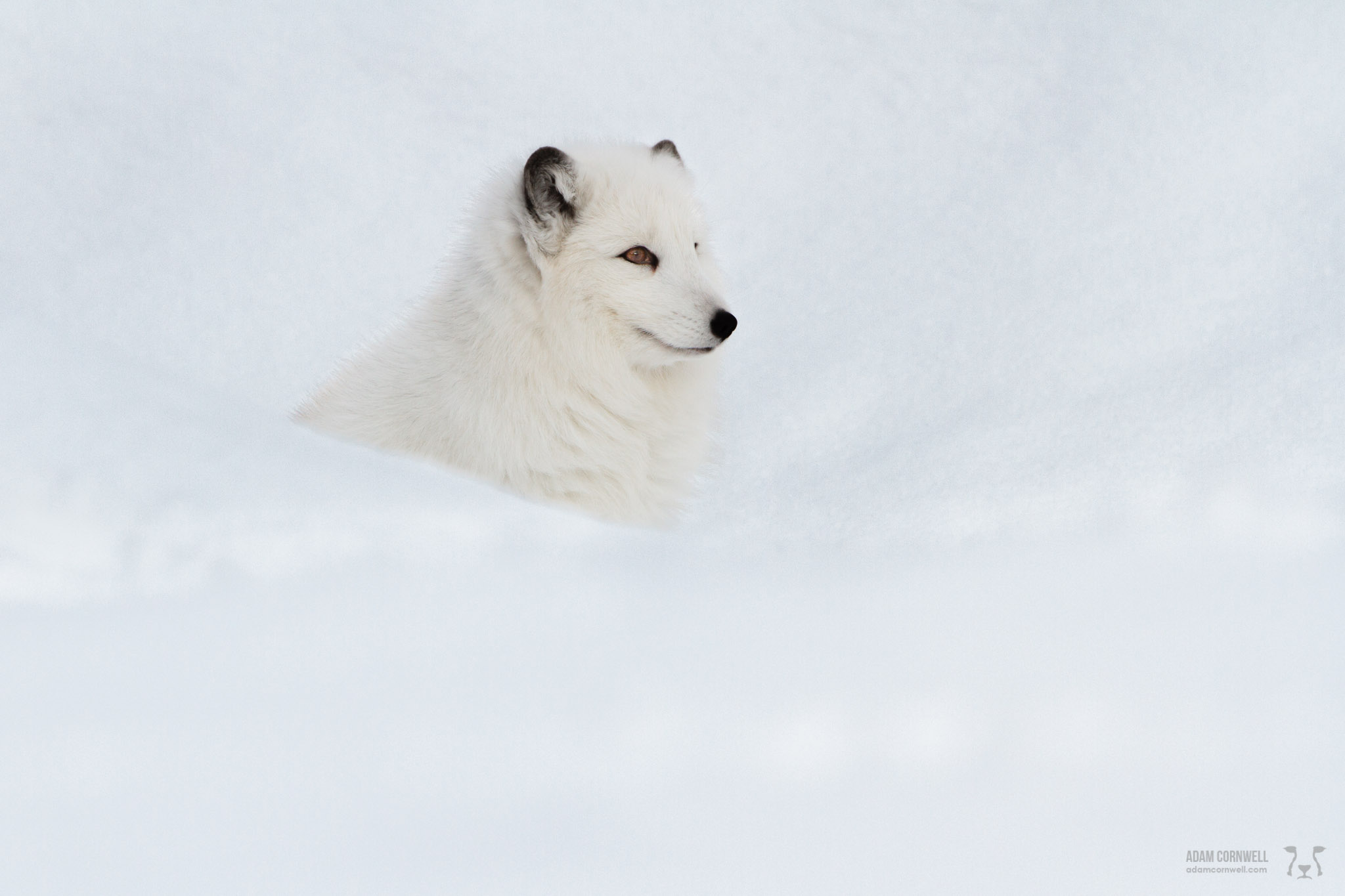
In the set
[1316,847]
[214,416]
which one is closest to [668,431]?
[214,416]

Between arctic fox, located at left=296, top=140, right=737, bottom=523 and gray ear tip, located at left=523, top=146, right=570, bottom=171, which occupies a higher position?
gray ear tip, located at left=523, top=146, right=570, bottom=171

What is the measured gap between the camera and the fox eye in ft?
8.47

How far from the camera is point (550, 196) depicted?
8.46 feet

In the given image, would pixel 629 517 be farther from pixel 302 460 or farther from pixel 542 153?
pixel 302 460

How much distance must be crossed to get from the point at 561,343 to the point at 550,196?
12.2 inches

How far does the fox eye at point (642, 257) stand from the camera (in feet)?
8.47

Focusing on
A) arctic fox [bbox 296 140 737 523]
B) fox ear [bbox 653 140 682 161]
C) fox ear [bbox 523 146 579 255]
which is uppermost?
fox ear [bbox 653 140 682 161]

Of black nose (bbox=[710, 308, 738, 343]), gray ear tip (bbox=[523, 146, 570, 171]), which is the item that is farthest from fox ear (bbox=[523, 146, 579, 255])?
black nose (bbox=[710, 308, 738, 343])

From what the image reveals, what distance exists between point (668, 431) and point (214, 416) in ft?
3.91

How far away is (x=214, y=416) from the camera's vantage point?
183cm

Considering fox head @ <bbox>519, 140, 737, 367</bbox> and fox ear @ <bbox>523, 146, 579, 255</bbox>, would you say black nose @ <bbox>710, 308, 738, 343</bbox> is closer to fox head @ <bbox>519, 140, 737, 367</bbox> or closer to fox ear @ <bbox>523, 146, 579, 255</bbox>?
fox head @ <bbox>519, 140, 737, 367</bbox>

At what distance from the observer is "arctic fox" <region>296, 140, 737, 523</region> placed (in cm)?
255

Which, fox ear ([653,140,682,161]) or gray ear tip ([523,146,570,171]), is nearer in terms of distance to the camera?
gray ear tip ([523,146,570,171])

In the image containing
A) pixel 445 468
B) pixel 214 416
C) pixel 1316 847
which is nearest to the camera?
pixel 1316 847
